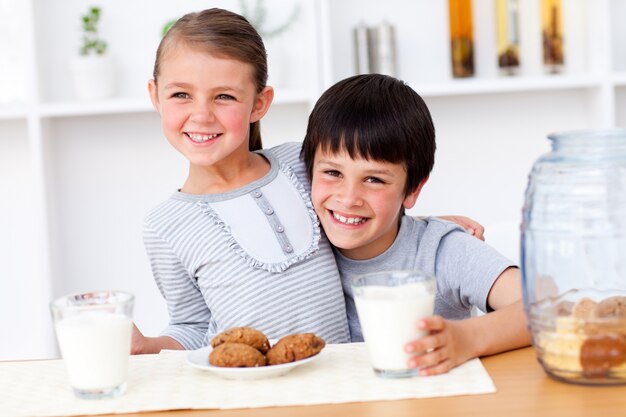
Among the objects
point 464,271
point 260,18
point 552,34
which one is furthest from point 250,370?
point 552,34

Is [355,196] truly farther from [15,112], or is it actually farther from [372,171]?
[15,112]

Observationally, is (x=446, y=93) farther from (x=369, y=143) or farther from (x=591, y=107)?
(x=369, y=143)

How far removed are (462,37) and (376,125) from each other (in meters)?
1.65

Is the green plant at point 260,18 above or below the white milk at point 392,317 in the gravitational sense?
above

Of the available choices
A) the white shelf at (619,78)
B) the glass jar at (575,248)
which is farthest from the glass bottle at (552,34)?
the glass jar at (575,248)

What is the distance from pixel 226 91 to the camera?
1.54 m

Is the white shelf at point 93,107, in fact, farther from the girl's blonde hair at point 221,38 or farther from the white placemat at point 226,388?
the white placemat at point 226,388

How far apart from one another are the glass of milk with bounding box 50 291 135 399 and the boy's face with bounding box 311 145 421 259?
0.49 metres

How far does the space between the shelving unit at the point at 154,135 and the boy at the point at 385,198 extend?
1.46 m

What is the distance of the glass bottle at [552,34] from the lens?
295 centimetres

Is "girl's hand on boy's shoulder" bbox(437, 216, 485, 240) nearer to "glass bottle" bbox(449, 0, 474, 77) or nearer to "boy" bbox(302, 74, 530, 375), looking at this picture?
"boy" bbox(302, 74, 530, 375)

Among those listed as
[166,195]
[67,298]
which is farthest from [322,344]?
[166,195]

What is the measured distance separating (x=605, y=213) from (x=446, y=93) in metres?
1.86

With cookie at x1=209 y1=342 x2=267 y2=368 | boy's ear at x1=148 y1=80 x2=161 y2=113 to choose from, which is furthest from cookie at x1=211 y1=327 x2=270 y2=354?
boy's ear at x1=148 y1=80 x2=161 y2=113
